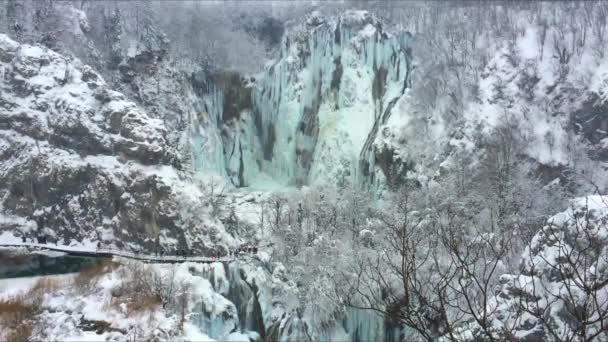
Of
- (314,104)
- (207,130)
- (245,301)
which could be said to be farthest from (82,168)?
(314,104)

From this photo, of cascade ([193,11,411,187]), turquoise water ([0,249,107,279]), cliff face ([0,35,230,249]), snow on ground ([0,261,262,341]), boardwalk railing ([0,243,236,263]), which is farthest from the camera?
cascade ([193,11,411,187])

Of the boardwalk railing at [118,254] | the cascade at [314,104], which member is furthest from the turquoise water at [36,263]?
the cascade at [314,104]

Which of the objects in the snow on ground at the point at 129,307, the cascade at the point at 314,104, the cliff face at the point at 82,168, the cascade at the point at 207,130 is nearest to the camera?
the snow on ground at the point at 129,307

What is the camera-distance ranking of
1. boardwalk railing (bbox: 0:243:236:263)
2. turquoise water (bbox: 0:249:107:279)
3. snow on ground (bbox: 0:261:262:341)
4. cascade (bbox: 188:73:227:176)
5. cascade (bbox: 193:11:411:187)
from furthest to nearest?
1. cascade (bbox: 193:11:411:187)
2. cascade (bbox: 188:73:227:176)
3. boardwalk railing (bbox: 0:243:236:263)
4. turquoise water (bbox: 0:249:107:279)
5. snow on ground (bbox: 0:261:262:341)

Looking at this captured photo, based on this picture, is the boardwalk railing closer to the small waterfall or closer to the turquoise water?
the turquoise water

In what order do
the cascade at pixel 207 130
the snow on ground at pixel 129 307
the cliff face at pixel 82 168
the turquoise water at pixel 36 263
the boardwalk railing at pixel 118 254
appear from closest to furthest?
the snow on ground at pixel 129 307 → the turquoise water at pixel 36 263 → the boardwalk railing at pixel 118 254 → the cliff face at pixel 82 168 → the cascade at pixel 207 130

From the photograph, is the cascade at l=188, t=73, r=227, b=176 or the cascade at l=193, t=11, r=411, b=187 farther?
the cascade at l=193, t=11, r=411, b=187

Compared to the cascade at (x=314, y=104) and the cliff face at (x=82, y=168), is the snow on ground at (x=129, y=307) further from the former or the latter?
the cascade at (x=314, y=104)

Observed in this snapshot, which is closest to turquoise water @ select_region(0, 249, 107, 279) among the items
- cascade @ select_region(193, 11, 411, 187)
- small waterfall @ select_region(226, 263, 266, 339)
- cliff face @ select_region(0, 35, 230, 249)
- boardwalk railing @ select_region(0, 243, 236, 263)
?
boardwalk railing @ select_region(0, 243, 236, 263)

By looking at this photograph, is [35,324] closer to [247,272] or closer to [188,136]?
[247,272]
